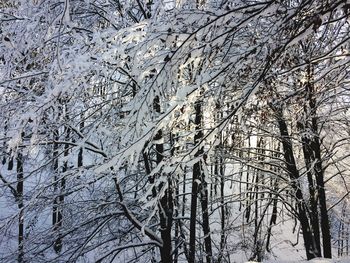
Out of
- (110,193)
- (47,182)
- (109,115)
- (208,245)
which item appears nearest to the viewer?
(109,115)

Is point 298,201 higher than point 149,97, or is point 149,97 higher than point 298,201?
point 149,97

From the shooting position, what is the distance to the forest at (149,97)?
3098mm

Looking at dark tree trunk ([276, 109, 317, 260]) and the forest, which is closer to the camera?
the forest

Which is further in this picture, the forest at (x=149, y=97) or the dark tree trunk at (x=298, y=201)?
the dark tree trunk at (x=298, y=201)

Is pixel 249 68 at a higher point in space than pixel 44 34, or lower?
lower

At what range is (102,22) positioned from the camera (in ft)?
24.7

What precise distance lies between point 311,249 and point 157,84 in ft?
25.5

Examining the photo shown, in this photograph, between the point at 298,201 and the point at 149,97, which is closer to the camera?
the point at 149,97

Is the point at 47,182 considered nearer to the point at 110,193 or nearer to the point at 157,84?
the point at 110,193

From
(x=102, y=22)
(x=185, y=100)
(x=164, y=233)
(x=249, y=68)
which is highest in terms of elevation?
(x=102, y=22)

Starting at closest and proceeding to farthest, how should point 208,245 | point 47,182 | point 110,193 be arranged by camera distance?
point 47,182 → point 110,193 → point 208,245

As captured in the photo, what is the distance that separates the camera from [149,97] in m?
3.12

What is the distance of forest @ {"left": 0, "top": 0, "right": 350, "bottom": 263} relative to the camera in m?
3.10

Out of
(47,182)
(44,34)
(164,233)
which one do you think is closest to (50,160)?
(47,182)
